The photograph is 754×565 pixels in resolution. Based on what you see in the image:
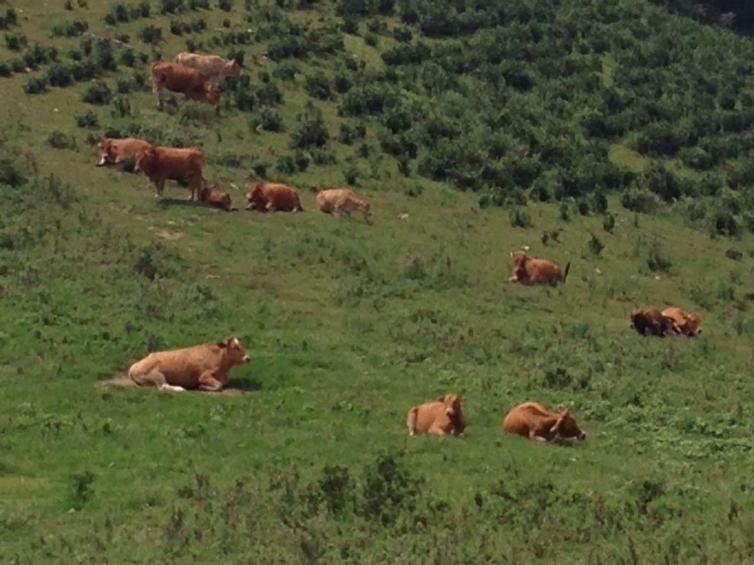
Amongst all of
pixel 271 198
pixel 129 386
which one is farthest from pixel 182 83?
pixel 129 386

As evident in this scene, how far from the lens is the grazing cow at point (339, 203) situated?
1204 inches

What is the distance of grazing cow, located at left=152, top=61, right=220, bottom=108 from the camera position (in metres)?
36.1

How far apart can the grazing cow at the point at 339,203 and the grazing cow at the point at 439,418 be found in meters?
13.4

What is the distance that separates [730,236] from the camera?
3709 cm

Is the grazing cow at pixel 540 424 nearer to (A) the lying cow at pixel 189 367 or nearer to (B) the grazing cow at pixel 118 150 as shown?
(A) the lying cow at pixel 189 367

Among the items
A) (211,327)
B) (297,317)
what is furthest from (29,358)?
(297,317)

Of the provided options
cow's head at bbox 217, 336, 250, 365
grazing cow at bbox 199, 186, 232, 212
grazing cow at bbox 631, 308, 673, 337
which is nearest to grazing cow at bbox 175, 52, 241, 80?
grazing cow at bbox 199, 186, 232, 212

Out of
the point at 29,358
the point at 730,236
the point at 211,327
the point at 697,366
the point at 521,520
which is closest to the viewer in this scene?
the point at 521,520

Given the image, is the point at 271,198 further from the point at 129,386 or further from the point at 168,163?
the point at 129,386

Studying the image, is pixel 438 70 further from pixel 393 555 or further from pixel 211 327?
pixel 393 555

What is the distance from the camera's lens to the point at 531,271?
28234 millimetres

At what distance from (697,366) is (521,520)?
36.7ft

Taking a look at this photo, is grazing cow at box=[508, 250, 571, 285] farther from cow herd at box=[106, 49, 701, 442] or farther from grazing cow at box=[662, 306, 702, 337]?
grazing cow at box=[662, 306, 702, 337]

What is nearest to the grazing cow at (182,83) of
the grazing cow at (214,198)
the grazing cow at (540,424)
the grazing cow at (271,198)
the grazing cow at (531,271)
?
the grazing cow at (271,198)
